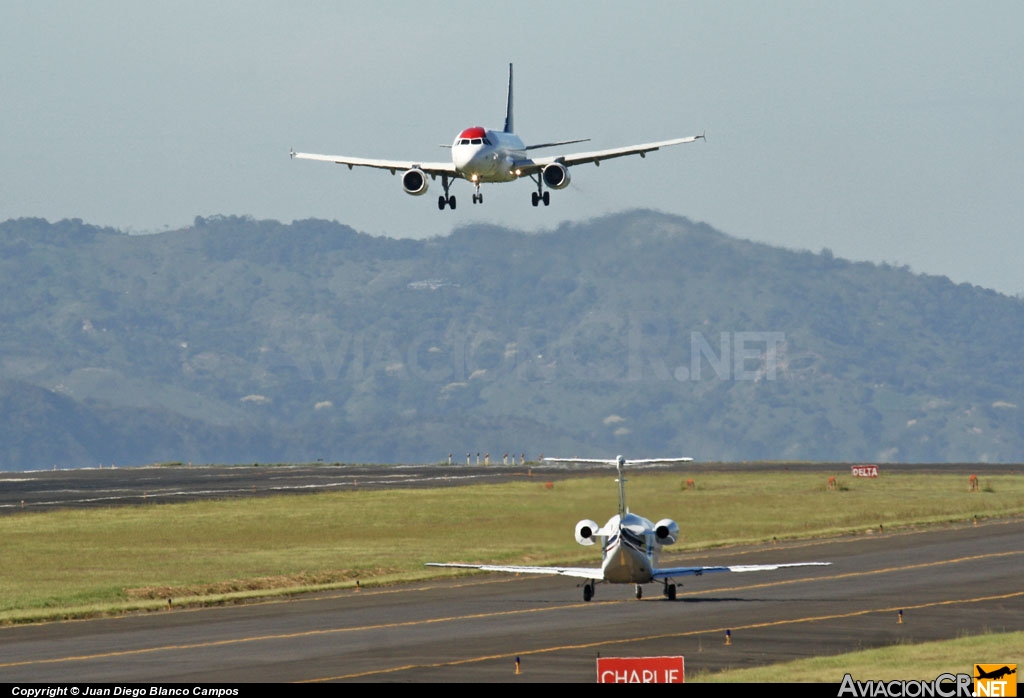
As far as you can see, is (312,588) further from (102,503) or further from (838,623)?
(102,503)

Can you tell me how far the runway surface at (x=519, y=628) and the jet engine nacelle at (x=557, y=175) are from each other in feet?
79.3

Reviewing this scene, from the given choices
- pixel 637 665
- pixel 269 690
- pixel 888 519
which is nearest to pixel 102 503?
pixel 888 519

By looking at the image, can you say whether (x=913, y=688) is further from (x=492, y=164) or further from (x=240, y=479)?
(x=240, y=479)

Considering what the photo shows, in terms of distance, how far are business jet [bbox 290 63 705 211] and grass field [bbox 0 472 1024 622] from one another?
49.7 feet

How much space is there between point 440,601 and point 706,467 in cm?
9801

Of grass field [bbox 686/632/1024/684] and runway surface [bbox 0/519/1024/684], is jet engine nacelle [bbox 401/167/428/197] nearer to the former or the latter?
runway surface [bbox 0/519/1024/684]

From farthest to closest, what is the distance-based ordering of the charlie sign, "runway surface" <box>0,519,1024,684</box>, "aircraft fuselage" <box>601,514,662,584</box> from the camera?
1. "aircraft fuselage" <box>601,514,662,584</box>
2. "runway surface" <box>0,519,1024,684</box>
3. the charlie sign

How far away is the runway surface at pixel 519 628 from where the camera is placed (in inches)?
1598

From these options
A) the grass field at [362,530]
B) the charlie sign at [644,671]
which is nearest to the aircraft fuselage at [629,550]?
the grass field at [362,530]

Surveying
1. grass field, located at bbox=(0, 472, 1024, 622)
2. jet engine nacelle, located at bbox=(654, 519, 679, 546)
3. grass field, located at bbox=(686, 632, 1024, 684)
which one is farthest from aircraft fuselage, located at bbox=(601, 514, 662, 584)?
grass field, located at bbox=(0, 472, 1024, 622)

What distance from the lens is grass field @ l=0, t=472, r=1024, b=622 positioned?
6538 cm

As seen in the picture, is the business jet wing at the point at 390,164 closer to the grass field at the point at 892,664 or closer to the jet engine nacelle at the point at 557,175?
the jet engine nacelle at the point at 557,175

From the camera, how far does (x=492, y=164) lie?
80688 mm

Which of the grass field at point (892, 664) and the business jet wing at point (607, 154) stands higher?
the business jet wing at point (607, 154)
